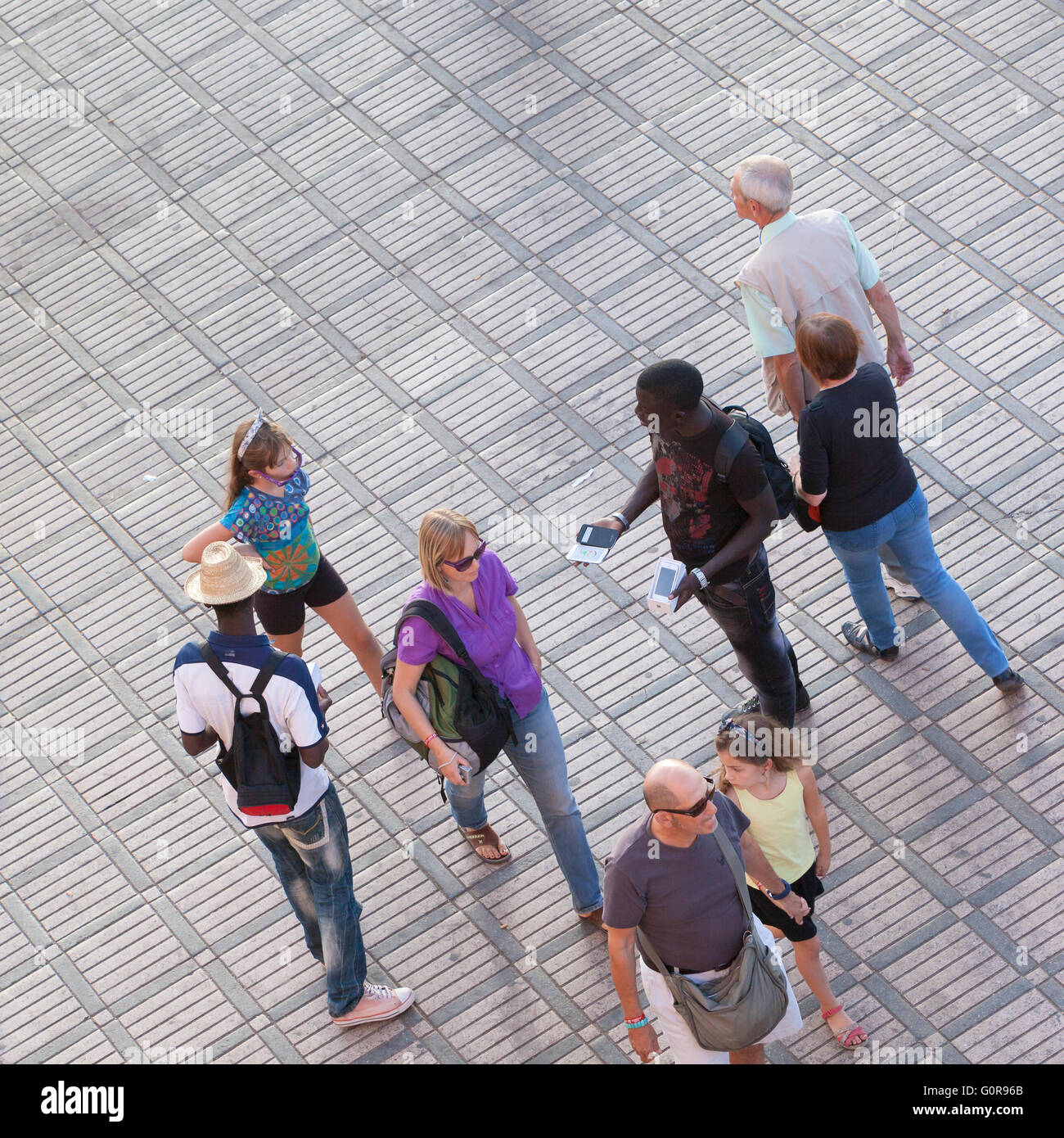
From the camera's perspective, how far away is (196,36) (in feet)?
35.7

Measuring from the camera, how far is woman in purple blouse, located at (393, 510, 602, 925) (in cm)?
557

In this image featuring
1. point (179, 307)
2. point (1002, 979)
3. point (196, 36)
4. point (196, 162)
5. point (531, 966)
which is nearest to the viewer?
point (1002, 979)

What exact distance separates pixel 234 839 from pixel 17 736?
135 centimetres

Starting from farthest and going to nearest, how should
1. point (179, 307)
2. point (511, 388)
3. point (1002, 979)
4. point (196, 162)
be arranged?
1. point (196, 162)
2. point (179, 307)
3. point (511, 388)
4. point (1002, 979)

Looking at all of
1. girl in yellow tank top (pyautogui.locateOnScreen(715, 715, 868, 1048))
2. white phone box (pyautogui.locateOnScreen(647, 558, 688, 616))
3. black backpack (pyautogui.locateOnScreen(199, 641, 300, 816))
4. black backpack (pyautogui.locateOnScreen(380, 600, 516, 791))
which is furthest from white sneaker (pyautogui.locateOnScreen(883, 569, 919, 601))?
black backpack (pyautogui.locateOnScreen(199, 641, 300, 816))

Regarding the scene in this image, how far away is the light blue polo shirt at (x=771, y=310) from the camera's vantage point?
6.54m

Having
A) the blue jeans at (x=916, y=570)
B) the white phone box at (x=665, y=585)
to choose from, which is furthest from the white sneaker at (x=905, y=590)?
the white phone box at (x=665, y=585)

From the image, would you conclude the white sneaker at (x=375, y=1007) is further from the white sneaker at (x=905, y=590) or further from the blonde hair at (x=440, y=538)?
the white sneaker at (x=905, y=590)

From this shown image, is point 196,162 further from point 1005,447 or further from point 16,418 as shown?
point 1005,447

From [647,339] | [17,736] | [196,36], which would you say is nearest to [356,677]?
[17,736]

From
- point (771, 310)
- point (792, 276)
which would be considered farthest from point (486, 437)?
point (792, 276)

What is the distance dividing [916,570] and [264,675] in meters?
2.92

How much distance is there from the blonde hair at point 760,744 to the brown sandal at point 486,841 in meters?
1.59

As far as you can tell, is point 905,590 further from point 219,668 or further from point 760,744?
point 219,668
